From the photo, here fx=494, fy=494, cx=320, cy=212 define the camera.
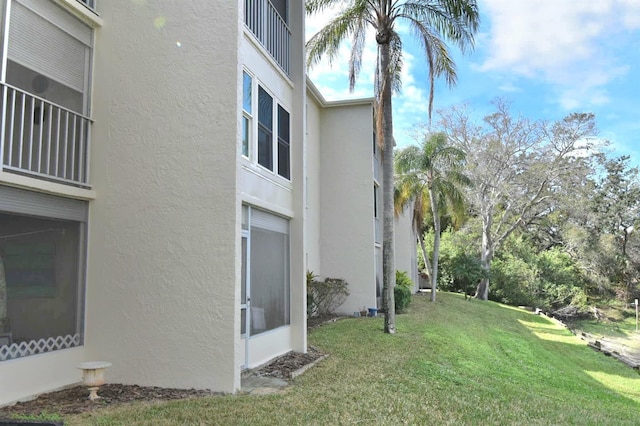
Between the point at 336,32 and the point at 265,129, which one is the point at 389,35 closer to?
the point at 336,32

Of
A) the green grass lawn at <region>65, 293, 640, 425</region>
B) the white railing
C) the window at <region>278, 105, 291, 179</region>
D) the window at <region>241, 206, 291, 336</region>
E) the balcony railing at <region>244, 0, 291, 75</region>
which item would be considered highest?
the balcony railing at <region>244, 0, 291, 75</region>

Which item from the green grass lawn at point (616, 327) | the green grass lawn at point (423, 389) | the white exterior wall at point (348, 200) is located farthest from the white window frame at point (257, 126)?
the green grass lawn at point (616, 327)

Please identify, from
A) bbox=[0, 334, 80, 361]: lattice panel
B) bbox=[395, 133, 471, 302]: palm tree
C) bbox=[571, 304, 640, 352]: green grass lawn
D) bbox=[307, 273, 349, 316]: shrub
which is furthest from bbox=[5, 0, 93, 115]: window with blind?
bbox=[571, 304, 640, 352]: green grass lawn

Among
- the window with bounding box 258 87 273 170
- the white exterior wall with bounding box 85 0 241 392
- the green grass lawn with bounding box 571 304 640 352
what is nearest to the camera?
the white exterior wall with bounding box 85 0 241 392

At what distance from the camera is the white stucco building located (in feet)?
21.6

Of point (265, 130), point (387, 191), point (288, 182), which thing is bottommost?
point (288, 182)

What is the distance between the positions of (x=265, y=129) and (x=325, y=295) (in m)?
9.09

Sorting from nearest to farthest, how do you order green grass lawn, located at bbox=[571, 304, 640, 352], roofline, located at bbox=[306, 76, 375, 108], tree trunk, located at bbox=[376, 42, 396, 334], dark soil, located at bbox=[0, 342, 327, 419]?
dark soil, located at bbox=[0, 342, 327, 419], tree trunk, located at bbox=[376, 42, 396, 334], roofline, located at bbox=[306, 76, 375, 108], green grass lawn, located at bbox=[571, 304, 640, 352]

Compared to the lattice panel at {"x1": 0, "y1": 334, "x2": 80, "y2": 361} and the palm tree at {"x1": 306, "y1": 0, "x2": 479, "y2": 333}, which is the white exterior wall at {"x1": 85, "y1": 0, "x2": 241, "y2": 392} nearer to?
the lattice panel at {"x1": 0, "y1": 334, "x2": 80, "y2": 361}

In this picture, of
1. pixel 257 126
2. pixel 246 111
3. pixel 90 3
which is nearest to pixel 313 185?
pixel 257 126

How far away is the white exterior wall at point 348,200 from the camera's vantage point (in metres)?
18.2

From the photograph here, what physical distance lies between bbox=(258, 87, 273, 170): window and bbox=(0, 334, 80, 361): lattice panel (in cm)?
434

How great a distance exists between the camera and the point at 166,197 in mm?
7344

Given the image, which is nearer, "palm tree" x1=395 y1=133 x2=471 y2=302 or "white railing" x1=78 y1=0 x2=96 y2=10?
"white railing" x1=78 y1=0 x2=96 y2=10
